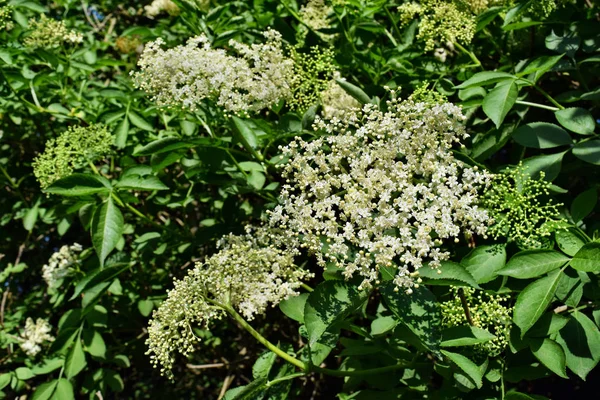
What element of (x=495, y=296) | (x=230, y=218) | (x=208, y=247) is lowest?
(x=208, y=247)

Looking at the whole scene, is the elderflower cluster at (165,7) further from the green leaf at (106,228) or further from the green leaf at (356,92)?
the green leaf at (356,92)

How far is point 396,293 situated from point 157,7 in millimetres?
2142

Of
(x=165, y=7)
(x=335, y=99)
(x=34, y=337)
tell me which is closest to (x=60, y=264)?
(x=34, y=337)

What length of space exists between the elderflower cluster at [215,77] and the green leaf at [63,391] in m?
1.31

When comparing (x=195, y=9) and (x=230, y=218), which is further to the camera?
(x=230, y=218)

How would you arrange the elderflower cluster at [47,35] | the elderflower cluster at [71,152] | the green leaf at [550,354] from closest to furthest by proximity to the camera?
1. the green leaf at [550,354]
2. the elderflower cluster at [71,152]
3. the elderflower cluster at [47,35]

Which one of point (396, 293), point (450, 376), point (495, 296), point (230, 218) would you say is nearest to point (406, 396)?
point (450, 376)

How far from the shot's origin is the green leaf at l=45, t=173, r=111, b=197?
199 centimetres

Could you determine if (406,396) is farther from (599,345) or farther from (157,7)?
(157,7)

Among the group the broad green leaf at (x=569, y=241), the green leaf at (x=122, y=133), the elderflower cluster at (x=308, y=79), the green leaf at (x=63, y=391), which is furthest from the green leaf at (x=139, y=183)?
the broad green leaf at (x=569, y=241)

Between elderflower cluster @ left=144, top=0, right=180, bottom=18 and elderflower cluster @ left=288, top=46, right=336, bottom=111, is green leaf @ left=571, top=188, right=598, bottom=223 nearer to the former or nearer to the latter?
elderflower cluster @ left=288, top=46, right=336, bottom=111

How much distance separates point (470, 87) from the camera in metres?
1.92

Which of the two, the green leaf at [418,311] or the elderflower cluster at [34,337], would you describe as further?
the elderflower cluster at [34,337]

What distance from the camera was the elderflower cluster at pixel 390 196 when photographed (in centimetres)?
148
